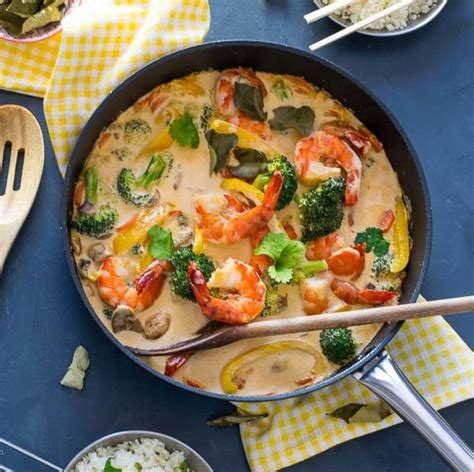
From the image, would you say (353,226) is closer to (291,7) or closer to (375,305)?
(375,305)

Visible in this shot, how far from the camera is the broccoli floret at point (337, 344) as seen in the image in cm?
311

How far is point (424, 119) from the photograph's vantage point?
3432mm

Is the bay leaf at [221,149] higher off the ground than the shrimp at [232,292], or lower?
higher

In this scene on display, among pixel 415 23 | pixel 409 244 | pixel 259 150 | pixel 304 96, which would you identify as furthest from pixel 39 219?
pixel 415 23

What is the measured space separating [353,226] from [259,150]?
38 cm

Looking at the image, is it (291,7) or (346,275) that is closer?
(346,275)

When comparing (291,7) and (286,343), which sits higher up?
(291,7)

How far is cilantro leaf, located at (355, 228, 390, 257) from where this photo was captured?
321 centimetres

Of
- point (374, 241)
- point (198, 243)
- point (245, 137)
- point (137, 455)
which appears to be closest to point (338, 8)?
point (245, 137)

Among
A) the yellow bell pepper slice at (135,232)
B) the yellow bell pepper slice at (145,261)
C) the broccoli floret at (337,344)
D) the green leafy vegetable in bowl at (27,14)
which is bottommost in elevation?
the broccoli floret at (337,344)

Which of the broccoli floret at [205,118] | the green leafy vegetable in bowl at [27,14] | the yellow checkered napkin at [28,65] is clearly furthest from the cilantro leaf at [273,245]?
the green leafy vegetable in bowl at [27,14]

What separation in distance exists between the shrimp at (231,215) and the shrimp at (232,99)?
23 cm

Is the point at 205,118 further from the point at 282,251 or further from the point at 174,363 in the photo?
the point at 174,363

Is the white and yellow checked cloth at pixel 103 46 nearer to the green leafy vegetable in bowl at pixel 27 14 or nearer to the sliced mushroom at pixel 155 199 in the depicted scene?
the green leafy vegetable in bowl at pixel 27 14
